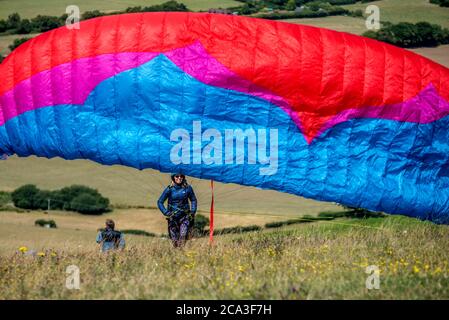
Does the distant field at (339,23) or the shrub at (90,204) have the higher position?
the distant field at (339,23)

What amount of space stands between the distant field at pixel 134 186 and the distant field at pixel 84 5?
20.1 meters

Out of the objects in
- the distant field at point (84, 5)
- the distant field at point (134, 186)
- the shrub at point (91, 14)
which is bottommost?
the distant field at point (134, 186)

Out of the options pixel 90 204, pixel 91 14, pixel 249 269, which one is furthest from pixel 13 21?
pixel 249 269

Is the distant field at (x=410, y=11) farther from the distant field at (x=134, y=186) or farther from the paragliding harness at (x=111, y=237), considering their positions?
the paragliding harness at (x=111, y=237)

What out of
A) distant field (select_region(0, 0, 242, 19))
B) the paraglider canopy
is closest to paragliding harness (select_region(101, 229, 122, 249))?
the paraglider canopy

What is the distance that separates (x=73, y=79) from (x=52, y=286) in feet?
15.5

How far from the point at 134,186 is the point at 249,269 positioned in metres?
29.1

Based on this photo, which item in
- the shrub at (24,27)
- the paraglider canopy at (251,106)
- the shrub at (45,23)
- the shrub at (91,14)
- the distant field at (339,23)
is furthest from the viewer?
the shrub at (45,23)

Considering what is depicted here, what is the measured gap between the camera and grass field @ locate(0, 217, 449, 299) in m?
7.25

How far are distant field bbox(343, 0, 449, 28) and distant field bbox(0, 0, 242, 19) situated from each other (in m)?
12.5

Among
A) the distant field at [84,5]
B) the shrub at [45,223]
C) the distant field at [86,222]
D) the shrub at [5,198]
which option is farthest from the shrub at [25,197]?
the distant field at [84,5]

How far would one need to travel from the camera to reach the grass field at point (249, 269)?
725 centimetres

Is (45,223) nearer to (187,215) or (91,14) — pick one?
(187,215)

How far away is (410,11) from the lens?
63.6m
